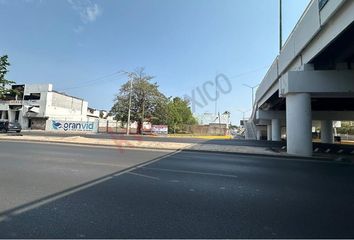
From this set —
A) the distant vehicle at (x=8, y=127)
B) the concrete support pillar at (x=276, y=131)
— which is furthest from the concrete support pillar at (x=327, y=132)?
the distant vehicle at (x=8, y=127)

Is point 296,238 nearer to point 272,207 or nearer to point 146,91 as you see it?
point 272,207

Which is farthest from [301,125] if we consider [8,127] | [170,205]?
[8,127]

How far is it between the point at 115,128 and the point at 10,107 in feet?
86.6

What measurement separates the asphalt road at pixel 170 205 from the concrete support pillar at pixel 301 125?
658 centimetres

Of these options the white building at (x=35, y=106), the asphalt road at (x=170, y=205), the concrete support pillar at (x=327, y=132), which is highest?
the white building at (x=35, y=106)

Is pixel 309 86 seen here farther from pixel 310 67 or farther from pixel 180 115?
pixel 180 115

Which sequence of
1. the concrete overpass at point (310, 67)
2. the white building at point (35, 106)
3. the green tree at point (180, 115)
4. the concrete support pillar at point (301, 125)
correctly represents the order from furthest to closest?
the green tree at point (180, 115)
the white building at point (35, 106)
the concrete support pillar at point (301, 125)
the concrete overpass at point (310, 67)

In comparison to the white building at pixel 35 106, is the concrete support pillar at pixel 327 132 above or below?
below

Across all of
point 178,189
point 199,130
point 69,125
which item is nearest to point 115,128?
point 69,125

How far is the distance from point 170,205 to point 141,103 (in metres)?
44.6

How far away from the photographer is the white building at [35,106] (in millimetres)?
60344

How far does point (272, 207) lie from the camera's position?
5.23 m

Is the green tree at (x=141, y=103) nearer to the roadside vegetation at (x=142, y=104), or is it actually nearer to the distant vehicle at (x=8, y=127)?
the roadside vegetation at (x=142, y=104)

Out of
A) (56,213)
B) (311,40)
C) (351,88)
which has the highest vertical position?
(311,40)
